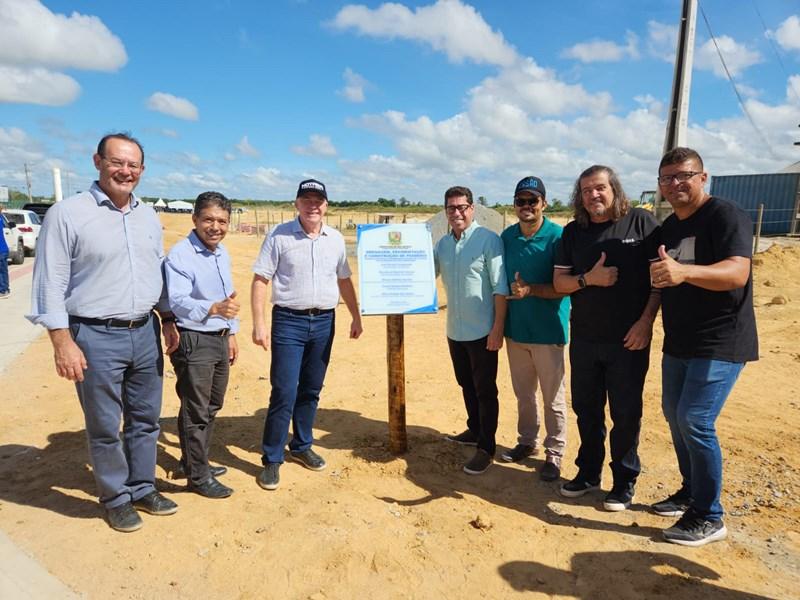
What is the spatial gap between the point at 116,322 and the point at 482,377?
2.52 meters

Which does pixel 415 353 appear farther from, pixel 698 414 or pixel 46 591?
pixel 46 591

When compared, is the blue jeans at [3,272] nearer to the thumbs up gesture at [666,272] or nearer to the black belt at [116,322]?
the black belt at [116,322]

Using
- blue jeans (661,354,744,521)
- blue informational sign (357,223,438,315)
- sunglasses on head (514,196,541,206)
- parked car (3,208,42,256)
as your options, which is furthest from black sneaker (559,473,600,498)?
parked car (3,208,42,256)

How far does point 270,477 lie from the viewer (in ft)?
12.8

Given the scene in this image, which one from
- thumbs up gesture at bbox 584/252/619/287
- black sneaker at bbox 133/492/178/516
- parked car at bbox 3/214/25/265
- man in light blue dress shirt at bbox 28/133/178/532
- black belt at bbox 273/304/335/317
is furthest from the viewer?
parked car at bbox 3/214/25/265

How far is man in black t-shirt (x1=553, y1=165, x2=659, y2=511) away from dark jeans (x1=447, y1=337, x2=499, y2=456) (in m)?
0.64

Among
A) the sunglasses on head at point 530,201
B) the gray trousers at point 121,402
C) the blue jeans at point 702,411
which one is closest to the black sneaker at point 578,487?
the blue jeans at point 702,411

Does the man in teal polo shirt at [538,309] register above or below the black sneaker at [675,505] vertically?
above

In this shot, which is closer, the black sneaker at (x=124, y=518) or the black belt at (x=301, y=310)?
the black sneaker at (x=124, y=518)

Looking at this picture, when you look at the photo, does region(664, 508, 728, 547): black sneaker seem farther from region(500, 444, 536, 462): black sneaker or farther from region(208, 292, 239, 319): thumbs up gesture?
region(208, 292, 239, 319): thumbs up gesture

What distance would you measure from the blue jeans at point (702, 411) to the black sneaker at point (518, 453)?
1.40 meters

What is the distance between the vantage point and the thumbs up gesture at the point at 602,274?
332 cm

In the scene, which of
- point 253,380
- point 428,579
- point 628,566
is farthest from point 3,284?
point 628,566

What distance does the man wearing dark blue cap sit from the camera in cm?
381
